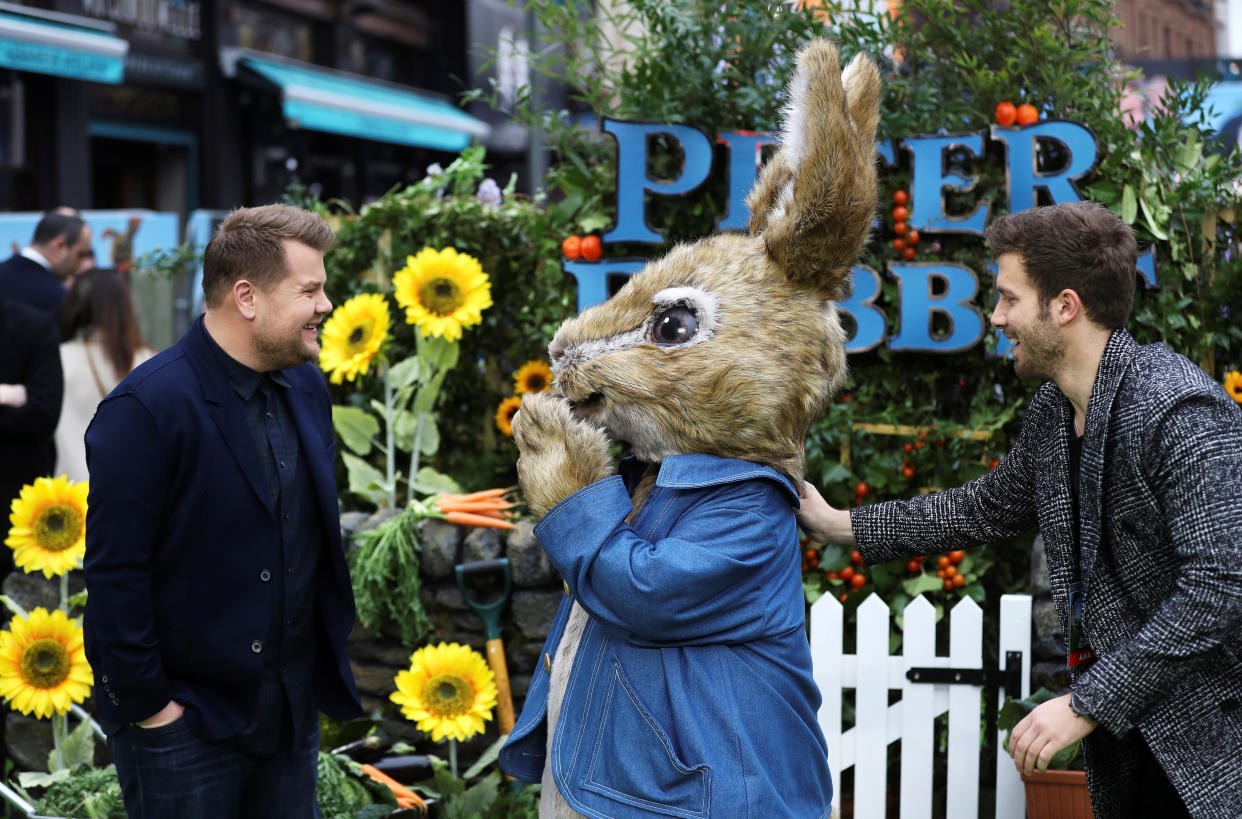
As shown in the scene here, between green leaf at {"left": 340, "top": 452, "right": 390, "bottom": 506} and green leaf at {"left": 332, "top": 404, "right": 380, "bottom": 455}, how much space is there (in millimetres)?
55

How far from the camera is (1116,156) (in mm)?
3729

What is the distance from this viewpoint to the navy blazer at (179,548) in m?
2.23

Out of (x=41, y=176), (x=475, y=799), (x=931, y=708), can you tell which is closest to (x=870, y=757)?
(x=931, y=708)

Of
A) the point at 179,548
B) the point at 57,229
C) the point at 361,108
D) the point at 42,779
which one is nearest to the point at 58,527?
the point at 42,779

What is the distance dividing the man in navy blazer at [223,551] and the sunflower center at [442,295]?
137 cm

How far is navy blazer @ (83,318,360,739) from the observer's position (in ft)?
7.33

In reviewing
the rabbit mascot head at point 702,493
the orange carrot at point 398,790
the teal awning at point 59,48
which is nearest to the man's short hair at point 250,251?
the rabbit mascot head at point 702,493

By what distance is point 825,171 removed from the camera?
82.5 inches

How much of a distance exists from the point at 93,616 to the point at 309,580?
0.45m

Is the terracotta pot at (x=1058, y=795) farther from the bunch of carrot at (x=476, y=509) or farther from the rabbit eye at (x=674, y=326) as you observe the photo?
the bunch of carrot at (x=476, y=509)

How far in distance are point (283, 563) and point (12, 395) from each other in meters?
2.51

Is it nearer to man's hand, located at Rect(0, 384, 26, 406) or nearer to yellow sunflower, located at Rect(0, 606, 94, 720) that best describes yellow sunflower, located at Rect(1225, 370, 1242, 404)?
yellow sunflower, located at Rect(0, 606, 94, 720)

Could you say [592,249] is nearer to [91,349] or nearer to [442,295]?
[442,295]

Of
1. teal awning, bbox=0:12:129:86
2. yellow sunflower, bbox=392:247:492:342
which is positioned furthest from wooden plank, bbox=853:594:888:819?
teal awning, bbox=0:12:129:86
